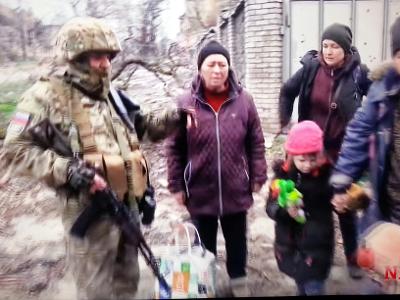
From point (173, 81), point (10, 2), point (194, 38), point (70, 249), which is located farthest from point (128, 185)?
point (10, 2)

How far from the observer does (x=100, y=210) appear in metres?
1.45

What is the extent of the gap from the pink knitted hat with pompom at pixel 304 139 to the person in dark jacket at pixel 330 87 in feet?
0.11

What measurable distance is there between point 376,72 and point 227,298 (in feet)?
3.20

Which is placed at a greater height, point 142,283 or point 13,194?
point 13,194

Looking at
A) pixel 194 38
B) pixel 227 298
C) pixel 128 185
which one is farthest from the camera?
pixel 227 298

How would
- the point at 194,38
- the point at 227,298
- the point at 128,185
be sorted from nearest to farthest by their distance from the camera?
the point at 128,185 < the point at 194,38 < the point at 227,298

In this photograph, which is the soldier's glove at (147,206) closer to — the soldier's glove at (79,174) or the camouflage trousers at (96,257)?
the camouflage trousers at (96,257)

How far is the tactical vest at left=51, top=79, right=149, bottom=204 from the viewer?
1.37 metres

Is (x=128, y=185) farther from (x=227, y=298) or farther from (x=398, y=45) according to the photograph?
(x=398, y=45)

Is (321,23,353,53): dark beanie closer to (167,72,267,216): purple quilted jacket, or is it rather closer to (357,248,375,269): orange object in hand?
(167,72,267,216): purple quilted jacket

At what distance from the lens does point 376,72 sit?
1514mm

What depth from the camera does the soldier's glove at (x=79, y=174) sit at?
4.34ft

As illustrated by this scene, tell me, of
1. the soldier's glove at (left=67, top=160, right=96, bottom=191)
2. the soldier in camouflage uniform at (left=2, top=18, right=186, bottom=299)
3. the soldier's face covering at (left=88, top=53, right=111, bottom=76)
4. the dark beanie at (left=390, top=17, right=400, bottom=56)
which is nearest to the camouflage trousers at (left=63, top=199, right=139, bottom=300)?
the soldier in camouflage uniform at (left=2, top=18, right=186, bottom=299)

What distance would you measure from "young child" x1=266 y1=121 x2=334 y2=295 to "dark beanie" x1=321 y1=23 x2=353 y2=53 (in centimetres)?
30
